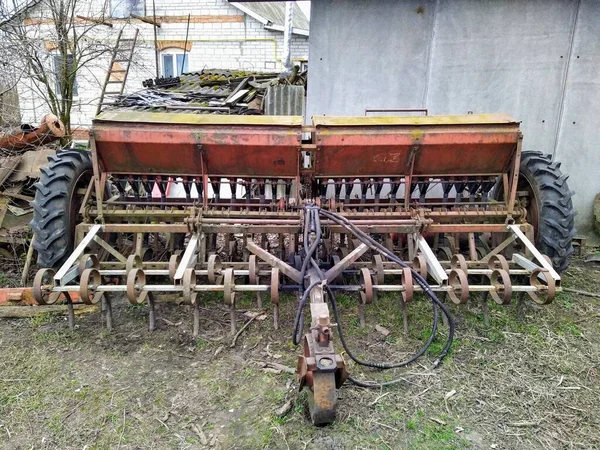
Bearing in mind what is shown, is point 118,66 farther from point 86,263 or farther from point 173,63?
point 86,263

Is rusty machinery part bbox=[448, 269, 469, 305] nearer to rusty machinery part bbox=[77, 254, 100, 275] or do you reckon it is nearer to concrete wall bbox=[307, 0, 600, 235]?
rusty machinery part bbox=[77, 254, 100, 275]

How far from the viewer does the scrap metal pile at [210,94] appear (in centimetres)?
731

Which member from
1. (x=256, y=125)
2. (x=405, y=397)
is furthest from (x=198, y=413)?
(x=256, y=125)

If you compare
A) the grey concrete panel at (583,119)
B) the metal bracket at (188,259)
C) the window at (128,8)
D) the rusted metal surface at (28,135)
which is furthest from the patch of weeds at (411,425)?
the window at (128,8)

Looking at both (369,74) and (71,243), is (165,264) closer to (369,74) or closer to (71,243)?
(71,243)

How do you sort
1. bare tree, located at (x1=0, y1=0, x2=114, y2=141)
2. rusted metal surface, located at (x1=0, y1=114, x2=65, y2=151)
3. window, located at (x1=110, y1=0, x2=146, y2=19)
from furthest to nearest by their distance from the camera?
window, located at (x1=110, y1=0, x2=146, y2=19) < bare tree, located at (x1=0, y1=0, x2=114, y2=141) < rusted metal surface, located at (x1=0, y1=114, x2=65, y2=151)

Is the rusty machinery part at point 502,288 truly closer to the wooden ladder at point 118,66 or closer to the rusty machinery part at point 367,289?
the rusty machinery part at point 367,289

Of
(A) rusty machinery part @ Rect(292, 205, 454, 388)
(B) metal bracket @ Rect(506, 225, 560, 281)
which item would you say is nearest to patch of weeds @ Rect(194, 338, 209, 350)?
(A) rusty machinery part @ Rect(292, 205, 454, 388)

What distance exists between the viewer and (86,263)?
3098 mm

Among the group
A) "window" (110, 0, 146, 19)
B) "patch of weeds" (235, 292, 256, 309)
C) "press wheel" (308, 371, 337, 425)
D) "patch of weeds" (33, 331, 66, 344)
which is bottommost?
"patch of weeds" (33, 331, 66, 344)

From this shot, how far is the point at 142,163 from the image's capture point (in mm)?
3670

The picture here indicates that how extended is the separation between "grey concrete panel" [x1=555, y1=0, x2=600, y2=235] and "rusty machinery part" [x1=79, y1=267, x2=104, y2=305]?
492 centimetres

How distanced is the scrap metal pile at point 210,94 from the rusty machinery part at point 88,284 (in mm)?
4617

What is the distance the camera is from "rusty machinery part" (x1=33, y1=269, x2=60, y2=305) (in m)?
2.79
